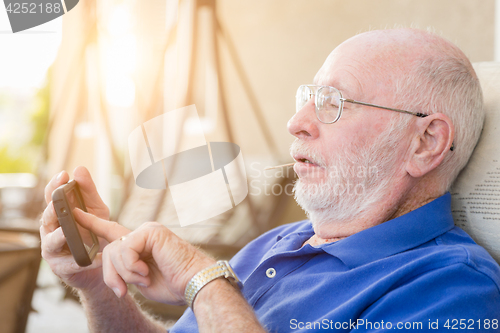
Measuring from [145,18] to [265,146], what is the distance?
1029 millimetres

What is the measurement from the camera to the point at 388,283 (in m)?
0.74

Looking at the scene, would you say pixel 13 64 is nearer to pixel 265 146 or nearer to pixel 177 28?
pixel 177 28

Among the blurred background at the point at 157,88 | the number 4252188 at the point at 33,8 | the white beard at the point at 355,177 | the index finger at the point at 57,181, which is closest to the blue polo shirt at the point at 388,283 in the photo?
the white beard at the point at 355,177

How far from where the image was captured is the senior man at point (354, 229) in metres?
0.73

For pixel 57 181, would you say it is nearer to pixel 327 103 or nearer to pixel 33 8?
pixel 327 103

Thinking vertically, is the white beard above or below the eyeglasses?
below

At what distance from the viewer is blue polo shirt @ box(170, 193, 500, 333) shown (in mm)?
670

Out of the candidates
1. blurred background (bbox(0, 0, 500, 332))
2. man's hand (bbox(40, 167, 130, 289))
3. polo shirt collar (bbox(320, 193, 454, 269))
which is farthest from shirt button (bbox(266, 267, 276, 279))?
blurred background (bbox(0, 0, 500, 332))

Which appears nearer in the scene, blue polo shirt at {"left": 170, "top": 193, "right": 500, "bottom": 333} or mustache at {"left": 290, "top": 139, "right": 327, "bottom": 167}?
blue polo shirt at {"left": 170, "top": 193, "right": 500, "bottom": 333}

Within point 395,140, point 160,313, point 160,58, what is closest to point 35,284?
point 160,313

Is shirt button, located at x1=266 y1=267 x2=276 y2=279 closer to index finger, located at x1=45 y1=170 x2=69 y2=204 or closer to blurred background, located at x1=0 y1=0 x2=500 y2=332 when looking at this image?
index finger, located at x1=45 y1=170 x2=69 y2=204

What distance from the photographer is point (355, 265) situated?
0.85m

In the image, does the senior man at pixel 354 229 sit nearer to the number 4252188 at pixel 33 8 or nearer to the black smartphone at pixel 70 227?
the black smartphone at pixel 70 227

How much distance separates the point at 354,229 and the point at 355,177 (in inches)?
5.6
